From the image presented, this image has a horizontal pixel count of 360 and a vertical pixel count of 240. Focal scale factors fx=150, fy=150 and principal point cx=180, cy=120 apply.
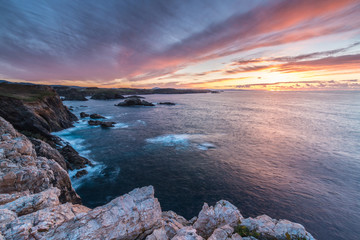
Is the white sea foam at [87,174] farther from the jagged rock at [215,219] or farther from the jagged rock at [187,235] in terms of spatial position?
the jagged rock at [187,235]

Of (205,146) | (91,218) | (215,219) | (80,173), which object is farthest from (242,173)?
(80,173)

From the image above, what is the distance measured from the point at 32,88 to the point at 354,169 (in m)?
83.2

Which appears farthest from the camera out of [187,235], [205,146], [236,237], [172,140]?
[172,140]

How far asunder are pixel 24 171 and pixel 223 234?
14718mm

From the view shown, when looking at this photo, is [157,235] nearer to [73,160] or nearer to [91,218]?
[91,218]

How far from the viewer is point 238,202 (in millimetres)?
18625

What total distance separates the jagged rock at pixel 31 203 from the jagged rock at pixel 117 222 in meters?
2.83

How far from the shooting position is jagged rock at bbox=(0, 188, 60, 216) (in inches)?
318

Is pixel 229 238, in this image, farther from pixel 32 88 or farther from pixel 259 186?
pixel 32 88

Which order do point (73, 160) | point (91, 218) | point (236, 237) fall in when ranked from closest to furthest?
point (91, 218)
point (236, 237)
point (73, 160)

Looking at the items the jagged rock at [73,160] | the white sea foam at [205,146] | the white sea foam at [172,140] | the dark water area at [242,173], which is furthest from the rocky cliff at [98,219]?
the white sea foam at [172,140]

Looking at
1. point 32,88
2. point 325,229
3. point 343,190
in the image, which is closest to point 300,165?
point 343,190

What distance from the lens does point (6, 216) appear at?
7254 mm

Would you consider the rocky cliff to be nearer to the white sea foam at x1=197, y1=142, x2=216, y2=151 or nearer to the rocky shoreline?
the rocky shoreline
